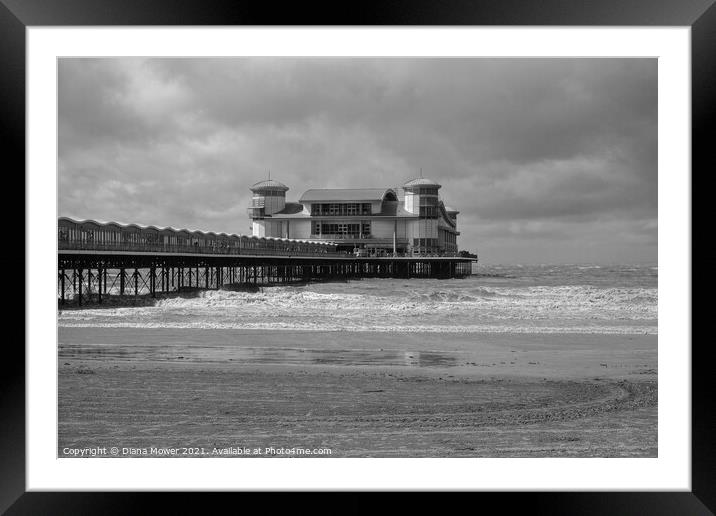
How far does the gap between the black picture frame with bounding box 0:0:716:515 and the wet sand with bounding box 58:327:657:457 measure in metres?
0.95

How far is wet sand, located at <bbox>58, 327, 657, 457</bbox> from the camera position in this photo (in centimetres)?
408

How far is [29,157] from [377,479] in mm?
2536

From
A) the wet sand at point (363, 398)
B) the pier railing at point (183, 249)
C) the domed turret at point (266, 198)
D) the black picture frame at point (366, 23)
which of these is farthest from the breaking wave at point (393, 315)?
the domed turret at point (266, 198)

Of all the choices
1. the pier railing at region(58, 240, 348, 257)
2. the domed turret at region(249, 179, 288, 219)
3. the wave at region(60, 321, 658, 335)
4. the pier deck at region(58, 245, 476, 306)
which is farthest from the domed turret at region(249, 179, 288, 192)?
the wave at region(60, 321, 658, 335)

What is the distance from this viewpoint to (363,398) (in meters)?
5.11

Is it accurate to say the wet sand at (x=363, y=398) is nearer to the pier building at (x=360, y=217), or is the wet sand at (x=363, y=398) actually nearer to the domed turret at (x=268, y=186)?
the pier building at (x=360, y=217)

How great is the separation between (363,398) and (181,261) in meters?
16.0

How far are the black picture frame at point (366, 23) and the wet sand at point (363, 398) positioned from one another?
3.11 feet

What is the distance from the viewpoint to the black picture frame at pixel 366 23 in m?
2.80

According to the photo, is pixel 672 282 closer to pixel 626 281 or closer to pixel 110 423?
pixel 110 423

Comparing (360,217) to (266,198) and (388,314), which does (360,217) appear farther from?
(388,314)

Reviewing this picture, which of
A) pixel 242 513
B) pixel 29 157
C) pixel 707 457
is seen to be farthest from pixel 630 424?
pixel 29 157

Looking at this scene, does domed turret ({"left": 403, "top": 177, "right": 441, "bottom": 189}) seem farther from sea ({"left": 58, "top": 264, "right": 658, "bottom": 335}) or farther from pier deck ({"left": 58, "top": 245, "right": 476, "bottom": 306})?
sea ({"left": 58, "top": 264, "right": 658, "bottom": 335})

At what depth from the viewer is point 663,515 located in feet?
9.57
